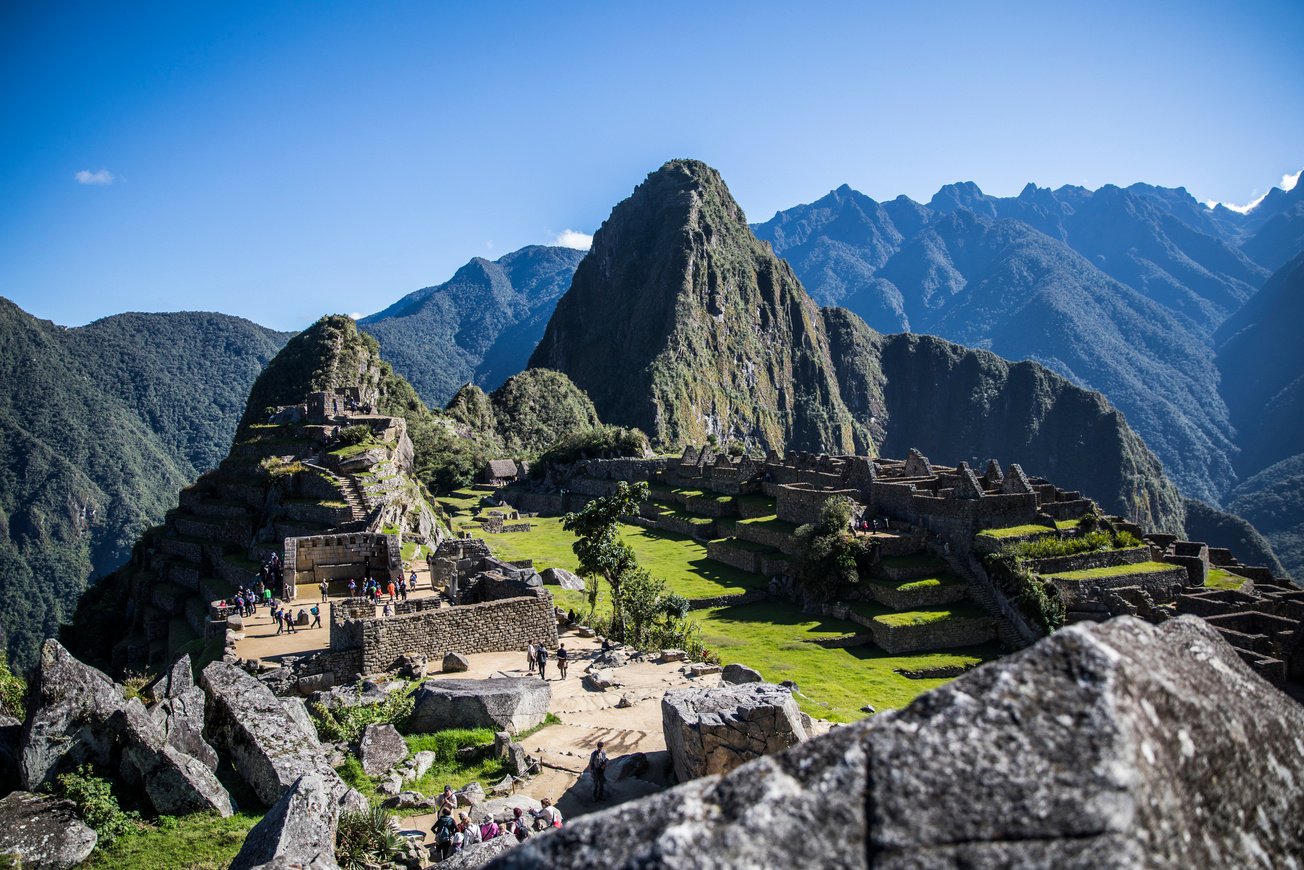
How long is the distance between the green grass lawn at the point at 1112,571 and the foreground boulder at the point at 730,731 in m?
26.5

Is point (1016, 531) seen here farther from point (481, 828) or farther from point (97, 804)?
point (97, 804)

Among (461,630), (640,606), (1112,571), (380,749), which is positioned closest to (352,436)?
(640,606)

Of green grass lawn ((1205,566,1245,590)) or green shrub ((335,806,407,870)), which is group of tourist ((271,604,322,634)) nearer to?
green shrub ((335,806,407,870))

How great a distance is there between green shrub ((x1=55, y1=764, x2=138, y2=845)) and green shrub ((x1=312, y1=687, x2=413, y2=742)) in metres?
4.20

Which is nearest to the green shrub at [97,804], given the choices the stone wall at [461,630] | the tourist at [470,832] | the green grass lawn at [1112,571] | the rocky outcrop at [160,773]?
the rocky outcrop at [160,773]

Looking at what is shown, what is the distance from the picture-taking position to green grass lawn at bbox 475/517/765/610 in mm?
41844

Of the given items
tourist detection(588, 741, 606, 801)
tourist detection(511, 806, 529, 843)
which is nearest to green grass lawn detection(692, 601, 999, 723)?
tourist detection(588, 741, 606, 801)

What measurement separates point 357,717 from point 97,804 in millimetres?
5346

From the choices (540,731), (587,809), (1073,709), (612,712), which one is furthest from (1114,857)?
(612,712)

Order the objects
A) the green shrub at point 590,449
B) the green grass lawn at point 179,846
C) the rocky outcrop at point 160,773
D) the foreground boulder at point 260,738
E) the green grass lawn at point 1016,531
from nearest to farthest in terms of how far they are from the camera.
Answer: the green grass lawn at point 179,846 < the rocky outcrop at point 160,773 < the foreground boulder at point 260,738 < the green grass lawn at point 1016,531 < the green shrub at point 590,449

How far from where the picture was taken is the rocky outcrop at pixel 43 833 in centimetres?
877

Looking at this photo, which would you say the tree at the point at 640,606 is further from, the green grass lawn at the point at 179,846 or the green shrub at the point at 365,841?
the green grass lawn at the point at 179,846

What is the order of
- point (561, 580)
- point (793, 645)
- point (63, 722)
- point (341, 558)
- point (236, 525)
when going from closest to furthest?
point (63, 722)
point (341, 558)
point (793, 645)
point (561, 580)
point (236, 525)

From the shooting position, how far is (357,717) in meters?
14.8
